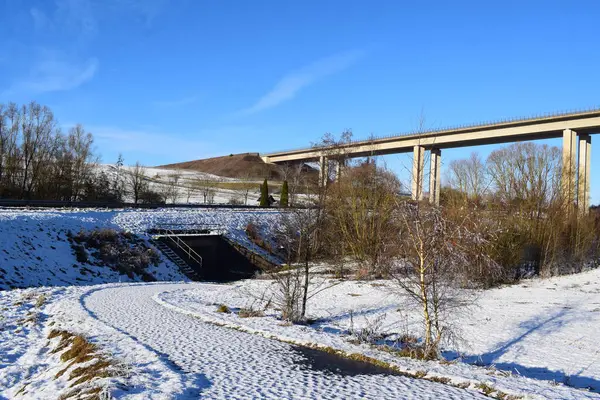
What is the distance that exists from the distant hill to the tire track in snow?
9912cm

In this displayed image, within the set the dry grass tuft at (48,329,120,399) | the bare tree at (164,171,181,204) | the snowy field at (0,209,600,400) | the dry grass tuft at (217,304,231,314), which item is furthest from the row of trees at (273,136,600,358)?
the bare tree at (164,171,181,204)

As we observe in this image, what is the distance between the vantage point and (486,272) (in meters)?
22.6

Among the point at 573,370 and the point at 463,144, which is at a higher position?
the point at 463,144

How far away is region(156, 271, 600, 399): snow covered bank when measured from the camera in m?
8.91

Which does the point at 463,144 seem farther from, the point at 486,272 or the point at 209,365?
the point at 209,365

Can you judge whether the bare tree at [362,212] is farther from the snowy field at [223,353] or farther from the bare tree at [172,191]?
the bare tree at [172,191]

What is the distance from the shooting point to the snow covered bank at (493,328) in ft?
29.2

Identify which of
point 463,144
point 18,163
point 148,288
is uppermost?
point 463,144

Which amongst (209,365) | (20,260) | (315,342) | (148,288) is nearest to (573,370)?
(315,342)

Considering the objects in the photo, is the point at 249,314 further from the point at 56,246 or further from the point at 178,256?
the point at 178,256

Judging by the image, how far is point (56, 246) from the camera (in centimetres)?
2466

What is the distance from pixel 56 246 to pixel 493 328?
2111cm

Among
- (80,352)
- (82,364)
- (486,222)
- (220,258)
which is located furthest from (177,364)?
(220,258)

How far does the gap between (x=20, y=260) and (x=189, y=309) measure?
11.7m
